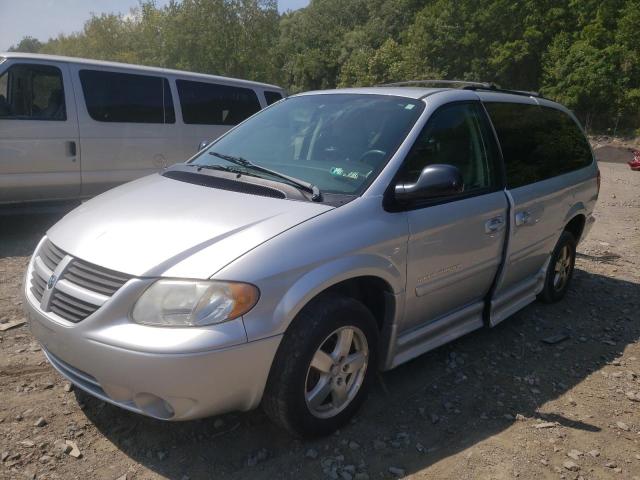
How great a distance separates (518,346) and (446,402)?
45.1 inches

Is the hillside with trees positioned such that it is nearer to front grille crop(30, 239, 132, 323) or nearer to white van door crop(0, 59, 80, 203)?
white van door crop(0, 59, 80, 203)

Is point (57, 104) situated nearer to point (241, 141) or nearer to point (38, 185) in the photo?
point (38, 185)

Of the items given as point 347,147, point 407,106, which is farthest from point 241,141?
point 407,106

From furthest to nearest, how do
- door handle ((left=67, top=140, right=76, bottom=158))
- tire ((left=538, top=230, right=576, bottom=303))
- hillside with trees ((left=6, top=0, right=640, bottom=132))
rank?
1. hillside with trees ((left=6, top=0, right=640, bottom=132))
2. door handle ((left=67, top=140, right=76, bottom=158))
3. tire ((left=538, top=230, right=576, bottom=303))

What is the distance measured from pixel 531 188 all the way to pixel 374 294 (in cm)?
172

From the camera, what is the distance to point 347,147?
329 centimetres

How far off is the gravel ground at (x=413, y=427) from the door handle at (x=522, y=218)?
939 millimetres

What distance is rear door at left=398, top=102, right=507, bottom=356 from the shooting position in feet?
10.2

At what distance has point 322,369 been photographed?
2.70 metres

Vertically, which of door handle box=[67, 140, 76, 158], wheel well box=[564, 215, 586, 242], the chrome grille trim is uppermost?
door handle box=[67, 140, 76, 158]

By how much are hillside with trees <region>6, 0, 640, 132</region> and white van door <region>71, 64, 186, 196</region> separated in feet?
91.7

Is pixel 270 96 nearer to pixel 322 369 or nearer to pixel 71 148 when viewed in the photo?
pixel 71 148

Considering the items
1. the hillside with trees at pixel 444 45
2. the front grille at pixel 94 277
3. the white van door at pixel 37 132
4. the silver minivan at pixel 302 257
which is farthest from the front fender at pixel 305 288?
the hillside with trees at pixel 444 45

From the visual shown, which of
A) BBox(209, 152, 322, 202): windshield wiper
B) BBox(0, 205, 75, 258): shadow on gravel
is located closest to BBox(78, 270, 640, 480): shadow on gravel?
BBox(209, 152, 322, 202): windshield wiper
